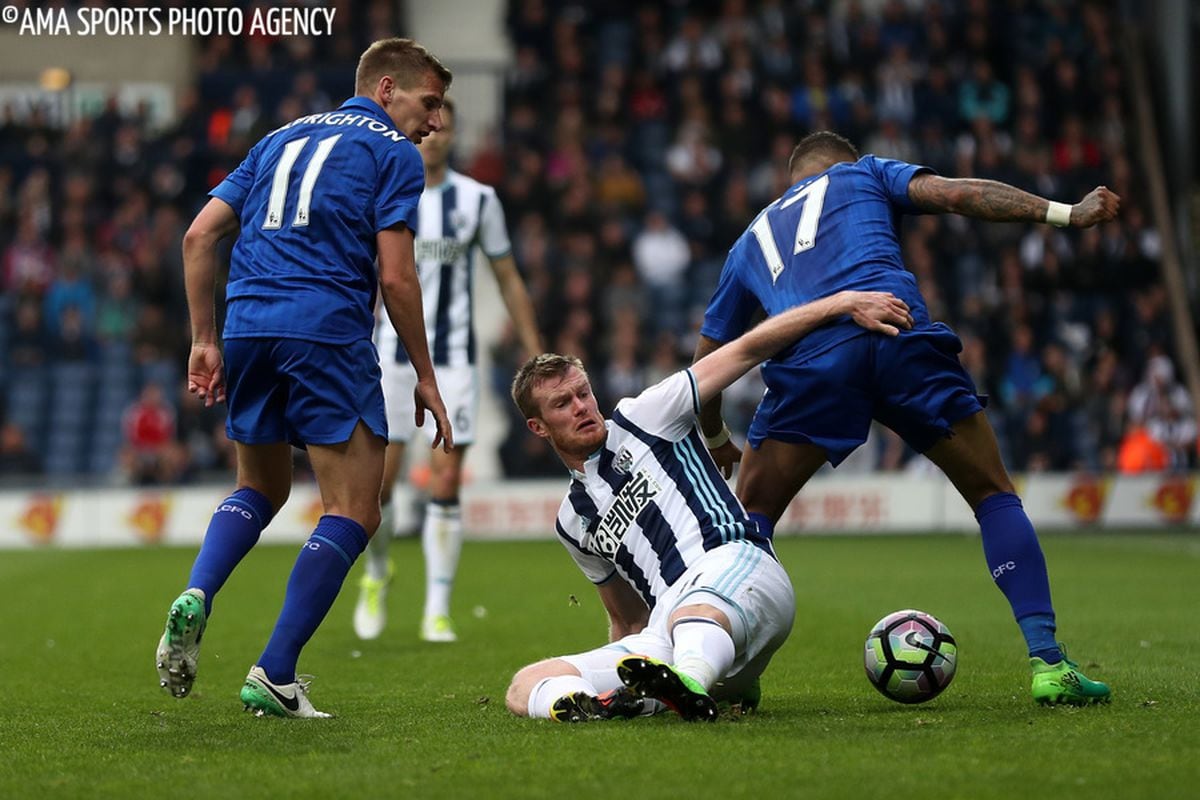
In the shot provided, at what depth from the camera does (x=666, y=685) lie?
16.7 feet

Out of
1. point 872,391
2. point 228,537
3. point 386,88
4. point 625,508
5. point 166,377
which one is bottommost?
point 228,537

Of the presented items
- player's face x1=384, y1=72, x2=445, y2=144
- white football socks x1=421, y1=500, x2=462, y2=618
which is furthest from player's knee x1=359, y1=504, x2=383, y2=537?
white football socks x1=421, y1=500, x2=462, y2=618

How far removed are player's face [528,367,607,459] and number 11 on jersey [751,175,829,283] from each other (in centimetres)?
91

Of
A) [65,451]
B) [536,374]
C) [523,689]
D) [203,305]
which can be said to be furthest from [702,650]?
[65,451]

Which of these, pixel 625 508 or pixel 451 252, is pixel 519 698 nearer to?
pixel 625 508

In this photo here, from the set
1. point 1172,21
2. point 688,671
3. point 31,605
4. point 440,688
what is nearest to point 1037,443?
point 1172,21

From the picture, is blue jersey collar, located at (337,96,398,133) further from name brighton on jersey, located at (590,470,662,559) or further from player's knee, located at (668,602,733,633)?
player's knee, located at (668,602,733,633)

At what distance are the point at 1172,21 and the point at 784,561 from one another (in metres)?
13.9

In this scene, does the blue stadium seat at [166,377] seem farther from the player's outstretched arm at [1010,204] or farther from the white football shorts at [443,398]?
the player's outstretched arm at [1010,204]

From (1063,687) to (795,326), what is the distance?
1.50 m

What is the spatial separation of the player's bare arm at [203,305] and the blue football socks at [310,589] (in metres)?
0.60

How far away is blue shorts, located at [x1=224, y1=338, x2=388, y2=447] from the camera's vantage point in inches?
228

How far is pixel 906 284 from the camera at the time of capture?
610 centimetres

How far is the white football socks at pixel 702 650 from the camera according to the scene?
5.20 metres
